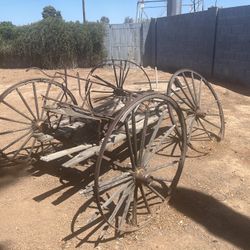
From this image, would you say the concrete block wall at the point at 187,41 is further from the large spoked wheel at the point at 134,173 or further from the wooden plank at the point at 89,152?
the wooden plank at the point at 89,152

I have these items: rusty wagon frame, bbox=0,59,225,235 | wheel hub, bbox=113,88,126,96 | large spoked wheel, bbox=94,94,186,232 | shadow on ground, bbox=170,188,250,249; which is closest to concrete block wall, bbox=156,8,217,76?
rusty wagon frame, bbox=0,59,225,235

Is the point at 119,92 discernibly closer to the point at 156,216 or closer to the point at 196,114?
the point at 196,114

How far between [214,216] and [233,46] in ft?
26.4

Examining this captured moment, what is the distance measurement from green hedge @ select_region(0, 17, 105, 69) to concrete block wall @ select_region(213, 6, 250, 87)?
6141mm

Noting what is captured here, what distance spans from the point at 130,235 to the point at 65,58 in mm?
12995

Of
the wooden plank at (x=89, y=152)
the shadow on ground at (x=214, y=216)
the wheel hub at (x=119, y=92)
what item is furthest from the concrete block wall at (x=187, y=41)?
the wooden plank at (x=89, y=152)

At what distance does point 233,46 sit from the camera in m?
10.7

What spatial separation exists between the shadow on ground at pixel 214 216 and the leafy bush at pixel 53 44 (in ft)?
39.6

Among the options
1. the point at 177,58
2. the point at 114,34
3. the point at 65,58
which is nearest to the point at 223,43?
the point at 177,58

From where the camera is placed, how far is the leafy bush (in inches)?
604

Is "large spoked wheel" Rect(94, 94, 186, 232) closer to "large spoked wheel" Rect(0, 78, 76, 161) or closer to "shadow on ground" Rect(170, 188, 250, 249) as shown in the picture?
"shadow on ground" Rect(170, 188, 250, 249)

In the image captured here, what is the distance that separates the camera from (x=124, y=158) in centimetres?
488

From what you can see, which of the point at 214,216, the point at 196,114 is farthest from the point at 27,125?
the point at 214,216

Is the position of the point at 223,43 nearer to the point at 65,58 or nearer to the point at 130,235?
the point at 65,58
